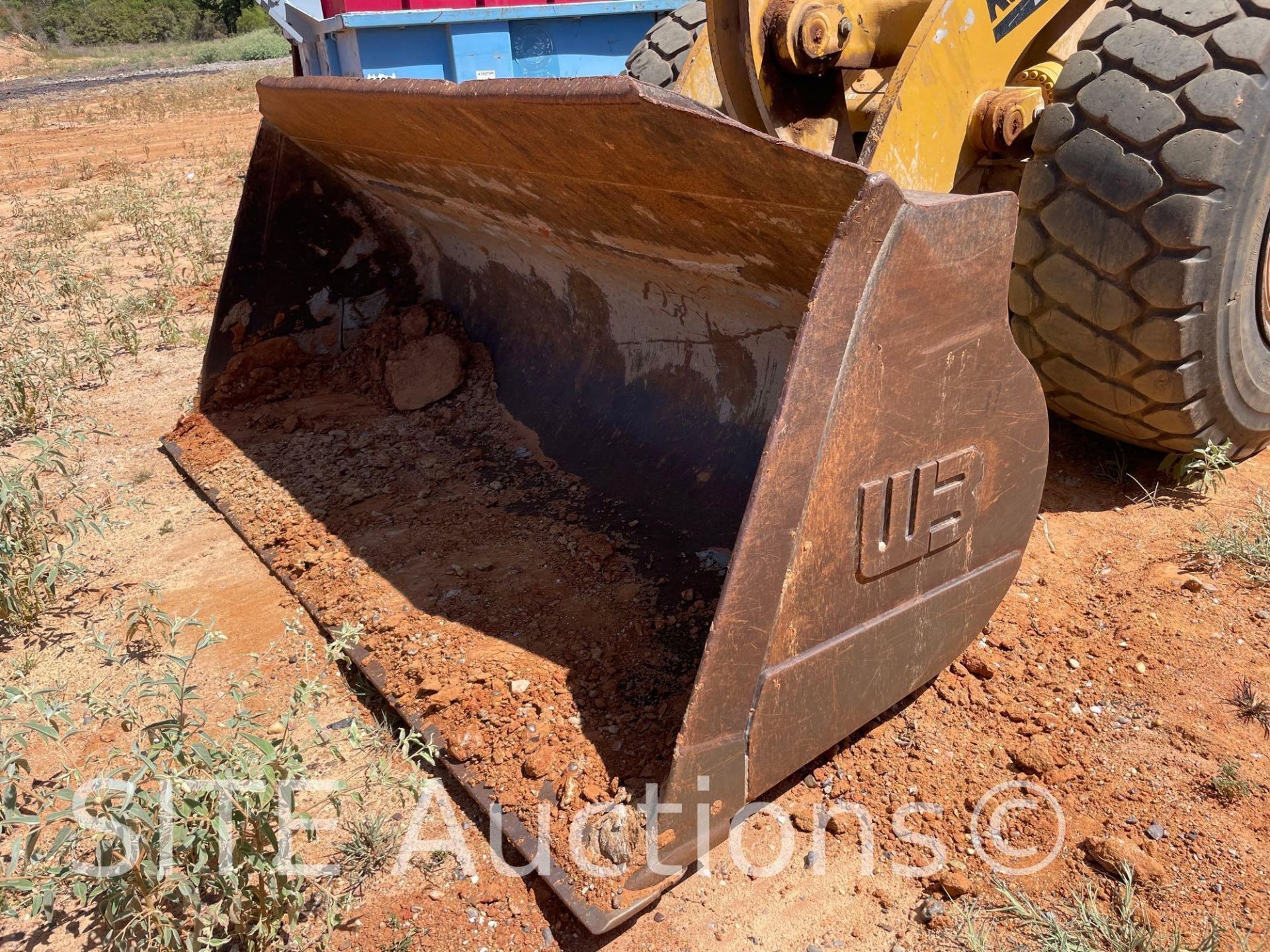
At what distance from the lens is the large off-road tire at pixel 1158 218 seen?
2.35 metres

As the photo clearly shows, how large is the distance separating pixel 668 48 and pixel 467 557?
7.59ft

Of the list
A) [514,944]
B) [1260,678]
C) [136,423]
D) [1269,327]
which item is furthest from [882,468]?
[136,423]

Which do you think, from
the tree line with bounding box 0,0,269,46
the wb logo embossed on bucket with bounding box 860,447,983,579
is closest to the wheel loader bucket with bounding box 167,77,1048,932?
the wb logo embossed on bucket with bounding box 860,447,983,579

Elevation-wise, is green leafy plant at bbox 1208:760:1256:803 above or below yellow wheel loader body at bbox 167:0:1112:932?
below

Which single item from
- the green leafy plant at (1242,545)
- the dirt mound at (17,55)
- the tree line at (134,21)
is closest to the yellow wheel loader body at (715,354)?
the green leafy plant at (1242,545)

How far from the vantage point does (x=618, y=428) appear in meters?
3.15

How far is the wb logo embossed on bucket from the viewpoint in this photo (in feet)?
5.77

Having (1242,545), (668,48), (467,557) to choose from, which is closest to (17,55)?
(668,48)

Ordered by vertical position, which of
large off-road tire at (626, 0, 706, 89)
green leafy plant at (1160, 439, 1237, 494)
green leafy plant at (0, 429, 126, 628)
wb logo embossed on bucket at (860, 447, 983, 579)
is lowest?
green leafy plant at (0, 429, 126, 628)

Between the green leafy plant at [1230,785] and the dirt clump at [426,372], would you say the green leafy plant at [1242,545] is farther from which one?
the dirt clump at [426,372]

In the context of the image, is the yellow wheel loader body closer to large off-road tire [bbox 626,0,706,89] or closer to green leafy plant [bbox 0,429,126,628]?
green leafy plant [bbox 0,429,126,628]

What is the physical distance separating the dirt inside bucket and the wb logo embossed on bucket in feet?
1.82

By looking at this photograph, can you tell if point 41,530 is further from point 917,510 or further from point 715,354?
point 917,510

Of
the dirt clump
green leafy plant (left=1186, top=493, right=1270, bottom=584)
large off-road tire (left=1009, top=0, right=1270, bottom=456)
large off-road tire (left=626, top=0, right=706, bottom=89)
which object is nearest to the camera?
large off-road tire (left=1009, top=0, right=1270, bottom=456)
